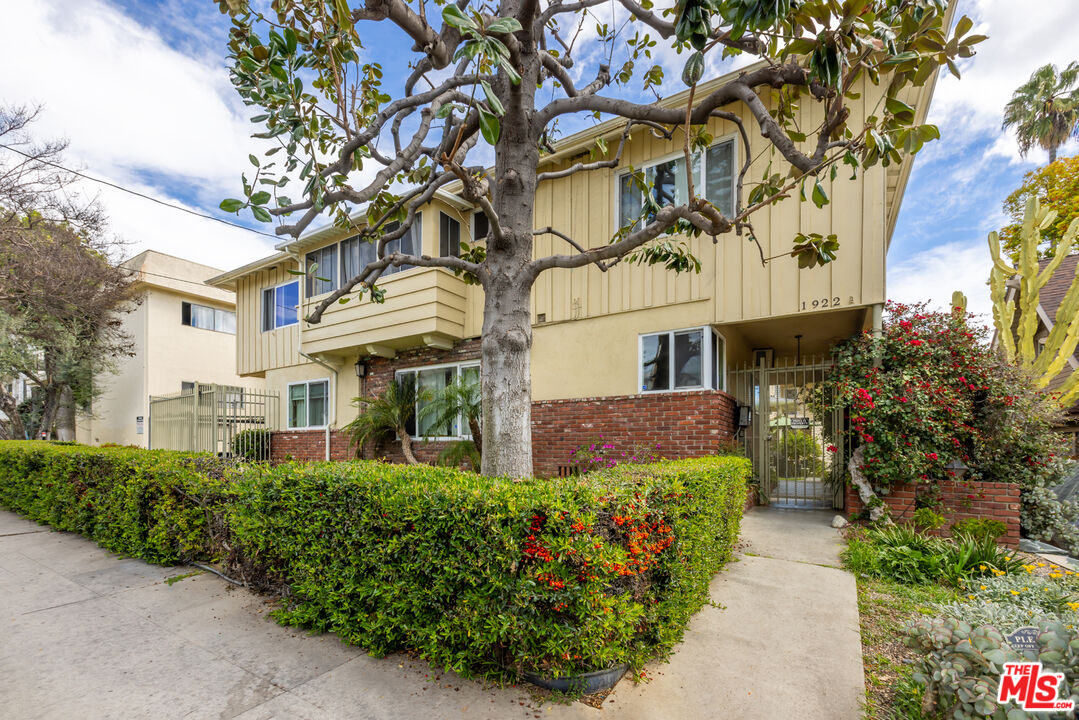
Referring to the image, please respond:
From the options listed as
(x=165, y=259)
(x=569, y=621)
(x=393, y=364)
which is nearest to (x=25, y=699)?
(x=569, y=621)

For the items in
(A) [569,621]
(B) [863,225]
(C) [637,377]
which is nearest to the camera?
(A) [569,621]

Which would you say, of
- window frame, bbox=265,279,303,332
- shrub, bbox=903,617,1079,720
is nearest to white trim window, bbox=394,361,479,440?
window frame, bbox=265,279,303,332

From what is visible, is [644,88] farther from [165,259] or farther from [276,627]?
[165,259]

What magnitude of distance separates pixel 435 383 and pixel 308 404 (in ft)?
13.7

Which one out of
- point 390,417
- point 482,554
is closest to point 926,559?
point 482,554

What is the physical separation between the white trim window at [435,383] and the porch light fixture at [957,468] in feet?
22.6

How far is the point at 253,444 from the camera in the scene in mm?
11883

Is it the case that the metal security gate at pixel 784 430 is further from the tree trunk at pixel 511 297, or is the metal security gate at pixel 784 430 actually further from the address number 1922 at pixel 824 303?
the tree trunk at pixel 511 297

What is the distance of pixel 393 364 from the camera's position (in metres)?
10.6

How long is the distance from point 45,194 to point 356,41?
950 cm

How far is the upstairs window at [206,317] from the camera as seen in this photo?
18.8 metres

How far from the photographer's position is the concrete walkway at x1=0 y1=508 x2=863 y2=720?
259cm

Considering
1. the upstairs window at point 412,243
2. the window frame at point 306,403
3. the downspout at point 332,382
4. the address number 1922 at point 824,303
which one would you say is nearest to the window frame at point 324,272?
the downspout at point 332,382

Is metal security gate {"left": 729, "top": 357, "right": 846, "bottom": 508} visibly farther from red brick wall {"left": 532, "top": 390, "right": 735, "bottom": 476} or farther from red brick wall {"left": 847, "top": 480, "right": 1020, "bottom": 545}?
red brick wall {"left": 847, "top": 480, "right": 1020, "bottom": 545}
